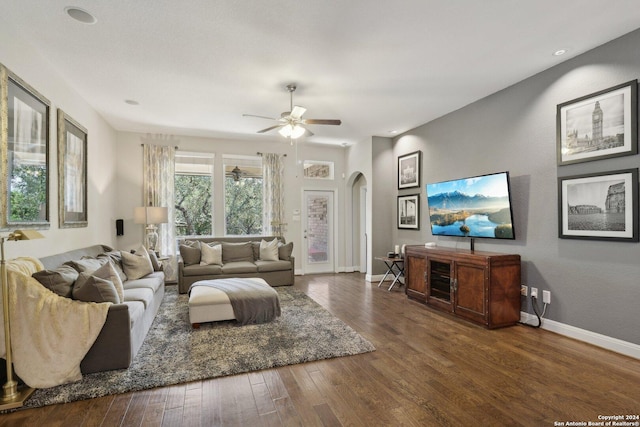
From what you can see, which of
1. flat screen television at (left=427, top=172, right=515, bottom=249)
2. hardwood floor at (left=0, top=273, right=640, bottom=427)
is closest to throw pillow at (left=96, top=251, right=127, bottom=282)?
hardwood floor at (left=0, top=273, right=640, bottom=427)

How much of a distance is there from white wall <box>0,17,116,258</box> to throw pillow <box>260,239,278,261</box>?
2712 mm

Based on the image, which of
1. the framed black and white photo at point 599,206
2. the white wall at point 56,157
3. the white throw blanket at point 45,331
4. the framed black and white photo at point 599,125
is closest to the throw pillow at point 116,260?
the white wall at point 56,157

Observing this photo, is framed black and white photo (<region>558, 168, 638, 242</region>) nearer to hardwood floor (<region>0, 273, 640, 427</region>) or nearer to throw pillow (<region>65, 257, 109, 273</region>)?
hardwood floor (<region>0, 273, 640, 427</region>)

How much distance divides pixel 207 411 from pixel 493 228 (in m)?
3.85

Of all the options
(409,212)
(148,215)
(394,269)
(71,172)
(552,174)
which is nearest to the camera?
(552,174)

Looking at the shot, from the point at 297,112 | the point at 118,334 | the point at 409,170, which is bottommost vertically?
the point at 118,334

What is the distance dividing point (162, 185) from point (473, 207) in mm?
5683

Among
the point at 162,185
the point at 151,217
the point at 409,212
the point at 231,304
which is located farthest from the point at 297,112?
the point at 162,185

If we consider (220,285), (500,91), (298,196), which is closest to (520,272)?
(500,91)

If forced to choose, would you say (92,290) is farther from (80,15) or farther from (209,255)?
(209,255)

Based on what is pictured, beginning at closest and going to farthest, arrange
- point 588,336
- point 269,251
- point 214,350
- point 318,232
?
point 214,350
point 588,336
point 269,251
point 318,232

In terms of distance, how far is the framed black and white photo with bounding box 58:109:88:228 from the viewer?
371 centimetres

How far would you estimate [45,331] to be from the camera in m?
2.44

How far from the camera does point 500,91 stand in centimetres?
423
